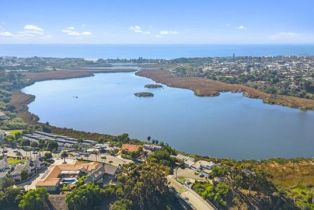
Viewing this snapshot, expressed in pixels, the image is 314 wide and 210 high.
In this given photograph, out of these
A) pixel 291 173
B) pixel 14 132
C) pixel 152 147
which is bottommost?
pixel 291 173

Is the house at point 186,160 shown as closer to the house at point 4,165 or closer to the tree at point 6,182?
the tree at point 6,182

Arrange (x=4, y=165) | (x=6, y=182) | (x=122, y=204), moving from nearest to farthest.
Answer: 1. (x=122, y=204)
2. (x=6, y=182)
3. (x=4, y=165)

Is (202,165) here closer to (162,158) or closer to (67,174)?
(162,158)

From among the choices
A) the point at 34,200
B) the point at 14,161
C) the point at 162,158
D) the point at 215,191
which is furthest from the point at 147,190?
the point at 14,161

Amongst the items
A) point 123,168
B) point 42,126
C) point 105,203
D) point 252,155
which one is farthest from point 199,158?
point 42,126

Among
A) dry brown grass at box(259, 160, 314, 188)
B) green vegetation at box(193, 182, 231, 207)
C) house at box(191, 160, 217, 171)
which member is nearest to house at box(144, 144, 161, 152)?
house at box(191, 160, 217, 171)

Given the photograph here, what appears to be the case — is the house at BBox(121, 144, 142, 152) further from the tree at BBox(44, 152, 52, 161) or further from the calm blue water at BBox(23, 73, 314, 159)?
the calm blue water at BBox(23, 73, 314, 159)

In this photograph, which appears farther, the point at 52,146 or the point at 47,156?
the point at 52,146
